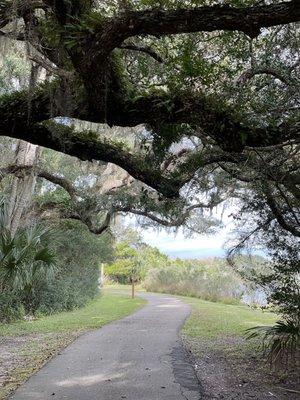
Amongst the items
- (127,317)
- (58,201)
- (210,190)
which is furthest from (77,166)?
(210,190)

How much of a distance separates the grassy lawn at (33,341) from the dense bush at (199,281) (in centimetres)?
1202

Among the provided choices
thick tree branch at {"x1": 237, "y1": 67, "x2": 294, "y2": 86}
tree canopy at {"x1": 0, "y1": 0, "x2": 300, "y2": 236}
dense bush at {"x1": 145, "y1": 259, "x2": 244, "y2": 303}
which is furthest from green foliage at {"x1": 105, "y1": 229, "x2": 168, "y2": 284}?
thick tree branch at {"x1": 237, "y1": 67, "x2": 294, "y2": 86}

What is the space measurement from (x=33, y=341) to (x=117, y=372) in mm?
4176

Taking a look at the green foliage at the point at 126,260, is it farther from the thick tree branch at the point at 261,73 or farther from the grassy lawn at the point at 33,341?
the thick tree branch at the point at 261,73

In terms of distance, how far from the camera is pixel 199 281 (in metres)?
31.5

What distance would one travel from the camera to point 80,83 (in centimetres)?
524

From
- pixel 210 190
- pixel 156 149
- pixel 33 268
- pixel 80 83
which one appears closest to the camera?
pixel 80 83

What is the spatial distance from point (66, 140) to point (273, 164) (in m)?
3.54

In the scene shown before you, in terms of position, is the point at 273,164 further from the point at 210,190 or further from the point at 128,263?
the point at 128,263

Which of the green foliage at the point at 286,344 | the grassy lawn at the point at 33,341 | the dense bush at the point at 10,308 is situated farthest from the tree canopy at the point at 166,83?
the dense bush at the point at 10,308

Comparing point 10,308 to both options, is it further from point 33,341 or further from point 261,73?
point 261,73

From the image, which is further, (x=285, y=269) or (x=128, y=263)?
(x=128, y=263)

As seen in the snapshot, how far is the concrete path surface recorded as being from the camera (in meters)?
6.19

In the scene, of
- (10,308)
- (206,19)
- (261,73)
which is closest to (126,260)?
(10,308)
